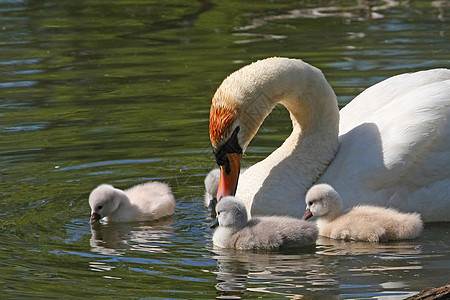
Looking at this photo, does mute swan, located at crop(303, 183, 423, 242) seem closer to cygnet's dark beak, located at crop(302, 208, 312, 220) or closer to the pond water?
cygnet's dark beak, located at crop(302, 208, 312, 220)

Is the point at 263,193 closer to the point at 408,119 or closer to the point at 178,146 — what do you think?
the point at 408,119

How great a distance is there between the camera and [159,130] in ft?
40.3

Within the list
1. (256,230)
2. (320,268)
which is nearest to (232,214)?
(256,230)

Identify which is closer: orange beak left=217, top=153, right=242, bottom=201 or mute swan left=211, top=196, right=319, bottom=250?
mute swan left=211, top=196, right=319, bottom=250

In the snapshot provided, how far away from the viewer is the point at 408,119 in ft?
29.3

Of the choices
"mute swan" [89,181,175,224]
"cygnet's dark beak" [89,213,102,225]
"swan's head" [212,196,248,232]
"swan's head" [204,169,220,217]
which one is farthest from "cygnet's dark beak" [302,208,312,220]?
"cygnet's dark beak" [89,213,102,225]

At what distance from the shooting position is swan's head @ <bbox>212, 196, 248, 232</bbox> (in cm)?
824

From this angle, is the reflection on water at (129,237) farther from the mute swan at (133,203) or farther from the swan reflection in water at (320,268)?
the swan reflection in water at (320,268)

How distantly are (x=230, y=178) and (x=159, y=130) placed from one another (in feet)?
11.3

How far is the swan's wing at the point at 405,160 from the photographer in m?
8.81

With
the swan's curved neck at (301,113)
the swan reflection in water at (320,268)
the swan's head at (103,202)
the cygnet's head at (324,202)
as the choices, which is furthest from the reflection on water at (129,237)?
the cygnet's head at (324,202)

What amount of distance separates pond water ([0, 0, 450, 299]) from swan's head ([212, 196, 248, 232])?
22 cm

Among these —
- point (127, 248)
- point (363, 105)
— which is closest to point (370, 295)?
point (127, 248)

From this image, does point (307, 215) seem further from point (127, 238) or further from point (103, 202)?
point (103, 202)
